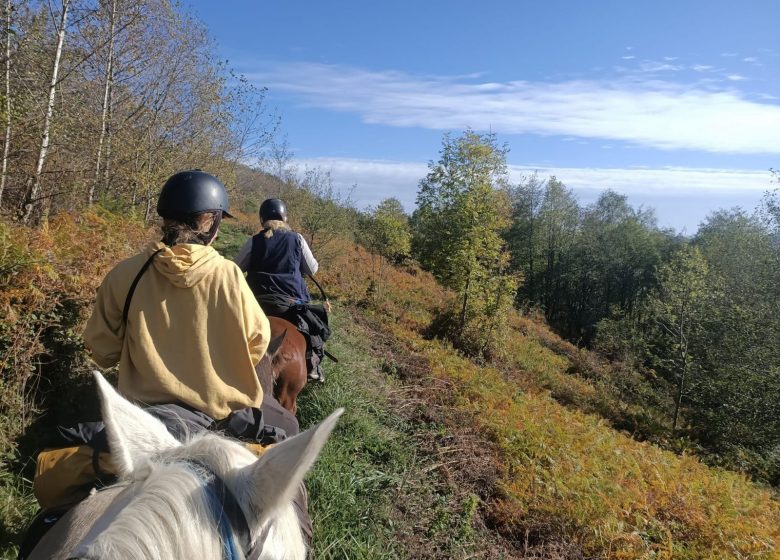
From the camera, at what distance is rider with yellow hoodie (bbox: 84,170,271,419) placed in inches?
75.7

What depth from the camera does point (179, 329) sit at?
1.96 metres

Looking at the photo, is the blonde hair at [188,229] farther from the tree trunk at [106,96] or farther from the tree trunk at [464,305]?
the tree trunk at [464,305]

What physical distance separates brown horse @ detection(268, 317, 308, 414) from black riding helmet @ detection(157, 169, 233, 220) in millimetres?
2032

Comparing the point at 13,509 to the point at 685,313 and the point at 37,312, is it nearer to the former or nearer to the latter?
the point at 37,312

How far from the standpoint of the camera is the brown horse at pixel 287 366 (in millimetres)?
4262

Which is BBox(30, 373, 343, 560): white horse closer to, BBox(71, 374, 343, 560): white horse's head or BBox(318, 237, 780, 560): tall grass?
BBox(71, 374, 343, 560): white horse's head

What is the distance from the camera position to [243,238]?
19.4m

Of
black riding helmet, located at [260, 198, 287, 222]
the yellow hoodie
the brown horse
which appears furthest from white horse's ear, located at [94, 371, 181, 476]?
black riding helmet, located at [260, 198, 287, 222]

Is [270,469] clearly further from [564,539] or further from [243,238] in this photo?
[243,238]

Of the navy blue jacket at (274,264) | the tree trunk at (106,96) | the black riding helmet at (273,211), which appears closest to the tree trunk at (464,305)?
the black riding helmet at (273,211)

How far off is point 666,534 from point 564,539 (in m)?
1.21

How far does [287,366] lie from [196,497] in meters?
3.29

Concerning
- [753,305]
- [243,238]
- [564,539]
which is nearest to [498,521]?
[564,539]

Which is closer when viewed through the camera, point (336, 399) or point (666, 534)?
point (666, 534)
